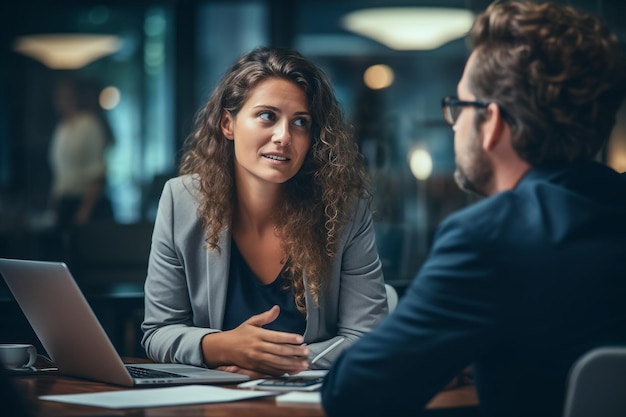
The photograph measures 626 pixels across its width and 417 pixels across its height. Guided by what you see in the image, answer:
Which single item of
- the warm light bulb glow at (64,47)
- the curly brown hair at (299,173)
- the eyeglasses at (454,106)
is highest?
the warm light bulb glow at (64,47)

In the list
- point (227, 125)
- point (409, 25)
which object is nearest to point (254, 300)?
point (227, 125)

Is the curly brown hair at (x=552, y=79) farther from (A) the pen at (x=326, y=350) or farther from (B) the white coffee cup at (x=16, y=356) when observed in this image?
(B) the white coffee cup at (x=16, y=356)

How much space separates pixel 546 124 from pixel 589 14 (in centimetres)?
→ 25

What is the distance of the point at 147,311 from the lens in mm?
2535

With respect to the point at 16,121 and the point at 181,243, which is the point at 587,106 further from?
the point at 16,121

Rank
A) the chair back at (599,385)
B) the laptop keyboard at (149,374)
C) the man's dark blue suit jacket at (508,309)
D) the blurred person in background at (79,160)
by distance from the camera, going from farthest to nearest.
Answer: the blurred person in background at (79,160) < the laptop keyboard at (149,374) < the man's dark blue suit jacket at (508,309) < the chair back at (599,385)

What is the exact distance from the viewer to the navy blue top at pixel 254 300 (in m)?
2.50

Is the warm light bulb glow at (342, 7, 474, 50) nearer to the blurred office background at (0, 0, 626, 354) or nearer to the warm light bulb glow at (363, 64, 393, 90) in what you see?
the blurred office background at (0, 0, 626, 354)

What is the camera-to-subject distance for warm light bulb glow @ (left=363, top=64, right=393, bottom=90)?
763cm

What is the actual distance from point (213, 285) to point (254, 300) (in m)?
0.13

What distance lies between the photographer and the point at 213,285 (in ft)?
8.16

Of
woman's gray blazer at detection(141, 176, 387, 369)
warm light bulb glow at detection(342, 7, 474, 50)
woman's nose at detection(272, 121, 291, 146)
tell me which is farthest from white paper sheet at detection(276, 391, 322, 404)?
warm light bulb glow at detection(342, 7, 474, 50)

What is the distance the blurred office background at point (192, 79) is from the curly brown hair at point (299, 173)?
12.9 feet

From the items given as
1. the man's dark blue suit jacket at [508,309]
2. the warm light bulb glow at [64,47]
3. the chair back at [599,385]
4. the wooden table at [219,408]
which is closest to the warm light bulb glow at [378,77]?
the warm light bulb glow at [64,47]
